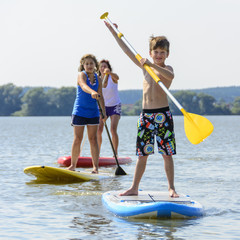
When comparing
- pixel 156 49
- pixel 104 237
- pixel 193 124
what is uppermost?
pixel 156 49

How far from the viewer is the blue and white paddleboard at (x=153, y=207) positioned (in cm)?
627

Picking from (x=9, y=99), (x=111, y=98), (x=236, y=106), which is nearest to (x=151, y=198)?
(x=111, y=98)

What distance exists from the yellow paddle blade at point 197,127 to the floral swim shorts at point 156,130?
19cm

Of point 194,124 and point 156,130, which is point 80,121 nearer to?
point 156,130

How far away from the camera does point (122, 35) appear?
24.2 feet

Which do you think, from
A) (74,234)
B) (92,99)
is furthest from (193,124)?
(92,99)

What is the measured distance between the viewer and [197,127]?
22.3 feet

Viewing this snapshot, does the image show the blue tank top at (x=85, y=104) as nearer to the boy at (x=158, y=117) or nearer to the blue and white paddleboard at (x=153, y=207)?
the boy at (x=158, y=117)

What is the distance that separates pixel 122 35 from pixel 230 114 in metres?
139

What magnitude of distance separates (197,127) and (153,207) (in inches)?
43.1

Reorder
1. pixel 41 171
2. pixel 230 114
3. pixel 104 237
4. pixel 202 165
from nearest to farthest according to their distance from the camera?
1. pixel 104 237
2. pixel 41 171
3. pixel 202 165
4. pixel 230 114

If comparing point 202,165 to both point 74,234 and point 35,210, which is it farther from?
point 74,234

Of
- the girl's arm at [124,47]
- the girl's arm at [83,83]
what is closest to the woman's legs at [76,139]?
the girl's arm at [83,83]

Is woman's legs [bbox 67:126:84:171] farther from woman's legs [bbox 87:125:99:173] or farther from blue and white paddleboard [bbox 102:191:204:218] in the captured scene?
blue and white paddleboard [bbox 102:191:204:218]
